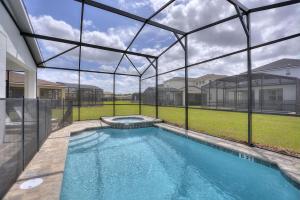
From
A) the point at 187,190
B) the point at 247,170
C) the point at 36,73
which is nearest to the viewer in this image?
the point at 187,190

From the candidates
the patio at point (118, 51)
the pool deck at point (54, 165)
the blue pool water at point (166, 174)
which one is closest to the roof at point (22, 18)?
the patio at point (118, 51)

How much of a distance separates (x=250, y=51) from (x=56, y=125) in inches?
296

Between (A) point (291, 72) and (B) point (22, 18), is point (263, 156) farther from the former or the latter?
(A) point (291, 72)

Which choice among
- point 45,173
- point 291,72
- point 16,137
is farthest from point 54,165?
point 291,72

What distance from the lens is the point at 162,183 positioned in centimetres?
336

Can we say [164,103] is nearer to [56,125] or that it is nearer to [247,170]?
[56,125]

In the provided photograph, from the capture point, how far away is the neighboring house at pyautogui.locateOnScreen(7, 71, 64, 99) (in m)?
13.3

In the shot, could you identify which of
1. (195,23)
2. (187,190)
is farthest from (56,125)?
(195,23)

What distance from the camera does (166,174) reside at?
12.4 ft

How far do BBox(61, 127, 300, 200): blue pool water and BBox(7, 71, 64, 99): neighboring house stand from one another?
1014 cm

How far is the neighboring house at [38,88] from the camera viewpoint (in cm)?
1333

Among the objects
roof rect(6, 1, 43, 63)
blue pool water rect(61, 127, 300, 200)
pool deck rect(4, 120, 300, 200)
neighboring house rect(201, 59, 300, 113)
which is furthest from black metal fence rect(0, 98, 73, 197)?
neighboring house rect(201, 59, 300, 113)

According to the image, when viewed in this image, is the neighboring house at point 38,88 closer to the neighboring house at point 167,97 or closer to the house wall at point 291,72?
the neighboring house at point 167,97

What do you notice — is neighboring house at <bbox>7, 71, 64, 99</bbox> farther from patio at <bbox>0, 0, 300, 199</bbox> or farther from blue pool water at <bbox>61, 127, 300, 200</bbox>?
blue pool water at <bbox>61, 127, 300, 200</bbox>
